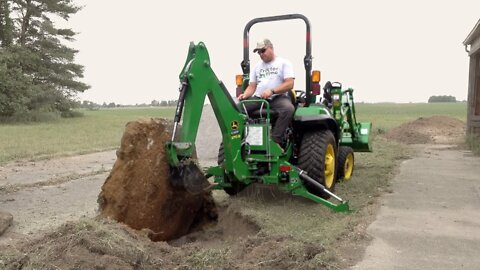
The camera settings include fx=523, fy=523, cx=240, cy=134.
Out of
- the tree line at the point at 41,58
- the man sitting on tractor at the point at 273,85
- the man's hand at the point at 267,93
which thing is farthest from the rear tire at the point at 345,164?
the tree line at the point at 41,58

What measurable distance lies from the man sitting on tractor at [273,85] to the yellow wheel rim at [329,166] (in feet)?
3.25

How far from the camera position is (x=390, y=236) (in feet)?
17.5

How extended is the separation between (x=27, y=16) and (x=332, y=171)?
31758mm

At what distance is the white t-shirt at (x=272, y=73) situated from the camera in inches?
264

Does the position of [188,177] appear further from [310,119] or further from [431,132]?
[431,132]

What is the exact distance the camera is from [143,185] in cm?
529

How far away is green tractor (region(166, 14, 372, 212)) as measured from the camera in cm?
530

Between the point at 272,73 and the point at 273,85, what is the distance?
0.52 ft

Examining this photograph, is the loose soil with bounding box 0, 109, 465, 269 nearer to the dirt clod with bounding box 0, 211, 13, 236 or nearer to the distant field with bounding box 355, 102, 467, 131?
the dirt clod with bounding box 0, 211, 13, 236

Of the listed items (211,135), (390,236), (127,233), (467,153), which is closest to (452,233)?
(390,236)

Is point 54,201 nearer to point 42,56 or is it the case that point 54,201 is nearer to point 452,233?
point 452,233

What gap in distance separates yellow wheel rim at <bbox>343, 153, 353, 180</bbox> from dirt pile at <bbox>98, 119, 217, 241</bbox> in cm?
413

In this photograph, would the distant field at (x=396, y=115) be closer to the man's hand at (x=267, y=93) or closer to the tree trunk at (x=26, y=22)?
the man's hand at (x=267, y=93)

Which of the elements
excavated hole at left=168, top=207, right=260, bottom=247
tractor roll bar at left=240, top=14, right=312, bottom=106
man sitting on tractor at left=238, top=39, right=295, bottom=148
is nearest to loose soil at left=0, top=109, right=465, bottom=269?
excavated hole at left=168, top=207, right=260, bottom=247
